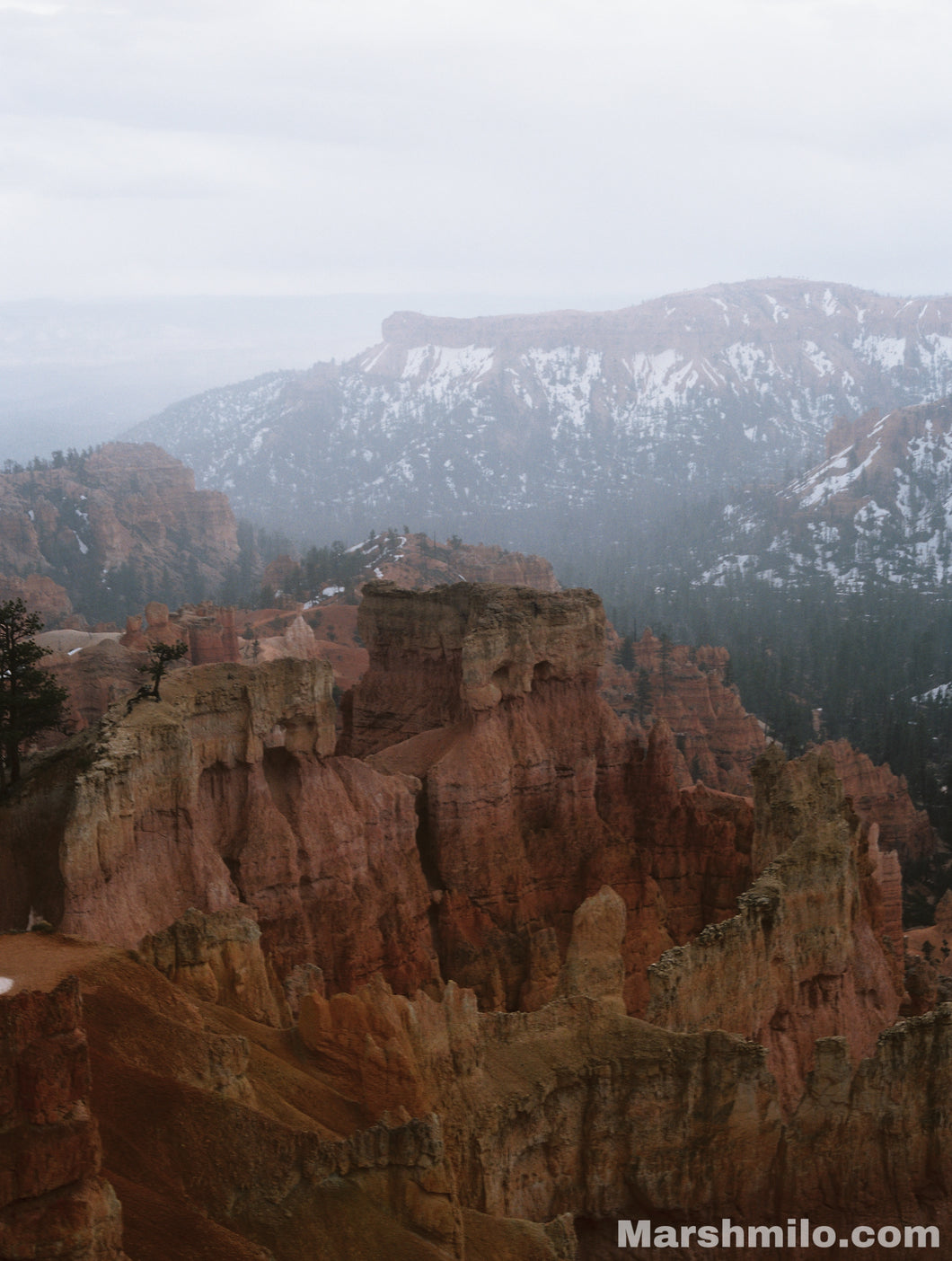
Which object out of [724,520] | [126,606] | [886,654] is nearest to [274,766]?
[886,654]

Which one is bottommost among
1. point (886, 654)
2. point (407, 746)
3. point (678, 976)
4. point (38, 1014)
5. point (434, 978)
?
point (886, 654)

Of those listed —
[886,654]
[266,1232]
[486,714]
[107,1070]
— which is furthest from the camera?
[886,654]

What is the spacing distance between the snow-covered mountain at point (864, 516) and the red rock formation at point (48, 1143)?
4782 inches

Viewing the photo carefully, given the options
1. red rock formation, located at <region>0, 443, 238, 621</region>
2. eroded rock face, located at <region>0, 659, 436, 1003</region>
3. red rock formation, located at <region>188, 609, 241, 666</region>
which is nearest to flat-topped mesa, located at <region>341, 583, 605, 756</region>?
eroded rock face, located at <region>0, 659, 436, 1003</region>

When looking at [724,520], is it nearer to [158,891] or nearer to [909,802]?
[909,802]

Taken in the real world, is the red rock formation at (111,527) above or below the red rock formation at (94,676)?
above

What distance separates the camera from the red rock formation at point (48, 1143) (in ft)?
28.9

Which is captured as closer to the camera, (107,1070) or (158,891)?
(107,1070)

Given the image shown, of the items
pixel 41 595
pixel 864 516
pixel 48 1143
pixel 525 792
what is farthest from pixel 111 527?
pixel 48 1143

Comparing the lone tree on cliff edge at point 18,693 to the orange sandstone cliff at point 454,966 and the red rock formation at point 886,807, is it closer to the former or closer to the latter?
the orange sandstone cliff at point 454,966

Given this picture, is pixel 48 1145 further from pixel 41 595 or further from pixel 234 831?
pixel 41 595

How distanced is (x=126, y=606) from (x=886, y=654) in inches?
2329

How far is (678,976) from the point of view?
56.8 feet

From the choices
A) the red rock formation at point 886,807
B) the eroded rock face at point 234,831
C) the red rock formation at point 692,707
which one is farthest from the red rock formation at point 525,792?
the red rock formation at point 692,707
